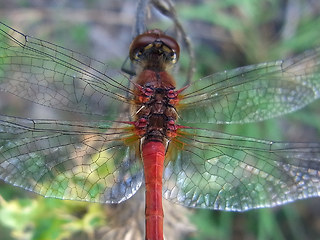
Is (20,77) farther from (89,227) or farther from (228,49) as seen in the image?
(228,49)

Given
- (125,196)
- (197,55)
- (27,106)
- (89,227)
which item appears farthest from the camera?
(197,55)

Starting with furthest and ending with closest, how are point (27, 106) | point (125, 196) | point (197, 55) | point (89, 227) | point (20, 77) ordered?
1. point (197, 55)
2. point (27, 106)
3. point (89, 227)
4. point (20, 77)
5. point (125, 196)

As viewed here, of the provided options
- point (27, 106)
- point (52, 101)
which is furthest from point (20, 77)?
point (27, 106)

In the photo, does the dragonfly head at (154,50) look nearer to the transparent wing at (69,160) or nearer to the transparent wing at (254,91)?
the transparent wing at (254,91)

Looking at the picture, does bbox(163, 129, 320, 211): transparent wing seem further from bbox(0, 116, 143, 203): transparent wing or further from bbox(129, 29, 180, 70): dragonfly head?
bbox(129, 29, 180, 70): dragonfly head

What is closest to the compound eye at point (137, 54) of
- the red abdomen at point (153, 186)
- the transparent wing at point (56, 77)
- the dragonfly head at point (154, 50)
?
the dragonfly head at point (154, 50)

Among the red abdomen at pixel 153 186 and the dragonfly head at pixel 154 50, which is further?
the dragonfly head at pixel 154 50

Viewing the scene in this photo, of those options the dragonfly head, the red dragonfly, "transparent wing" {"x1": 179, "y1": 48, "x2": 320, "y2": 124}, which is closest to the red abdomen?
the red dragonfly
